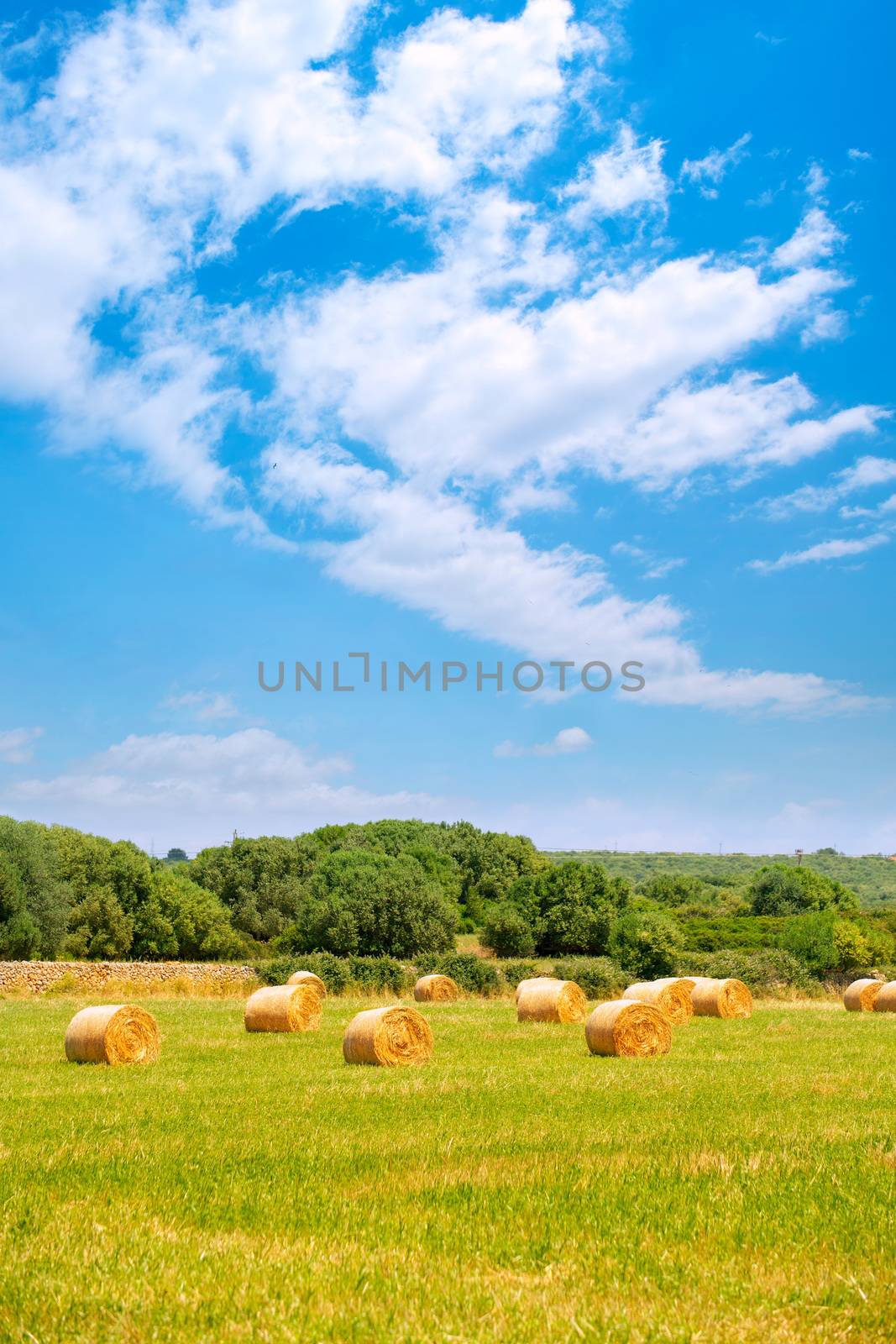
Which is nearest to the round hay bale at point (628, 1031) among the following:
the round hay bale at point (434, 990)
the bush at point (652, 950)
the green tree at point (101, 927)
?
the round hay bale at point (434, 990)

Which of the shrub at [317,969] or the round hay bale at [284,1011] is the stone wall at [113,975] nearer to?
the shrub at [317,969]

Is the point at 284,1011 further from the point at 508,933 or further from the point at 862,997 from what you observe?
the point at 508,933

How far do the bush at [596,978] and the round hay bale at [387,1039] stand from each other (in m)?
17.4

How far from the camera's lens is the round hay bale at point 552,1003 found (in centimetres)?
2339

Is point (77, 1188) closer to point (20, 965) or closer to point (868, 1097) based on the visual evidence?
point (868, 1097)

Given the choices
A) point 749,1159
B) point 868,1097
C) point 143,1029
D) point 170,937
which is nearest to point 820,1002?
point 868,1097

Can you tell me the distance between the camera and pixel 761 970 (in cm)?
3766

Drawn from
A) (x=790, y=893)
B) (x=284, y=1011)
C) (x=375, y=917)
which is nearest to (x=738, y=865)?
(x=790, y=893)

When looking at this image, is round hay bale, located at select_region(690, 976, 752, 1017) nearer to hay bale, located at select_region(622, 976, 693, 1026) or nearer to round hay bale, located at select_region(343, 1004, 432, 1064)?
hay bale, located at select_region(622, 976, 693, 1026)

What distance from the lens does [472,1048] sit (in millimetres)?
18938

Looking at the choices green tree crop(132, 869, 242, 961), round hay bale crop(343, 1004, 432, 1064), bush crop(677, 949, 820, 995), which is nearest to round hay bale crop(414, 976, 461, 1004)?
bush crop(677, 949, 820, 995)

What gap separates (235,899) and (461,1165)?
261 feet

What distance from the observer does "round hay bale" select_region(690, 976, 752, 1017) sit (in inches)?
998

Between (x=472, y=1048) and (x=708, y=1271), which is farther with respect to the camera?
(x=472, y=1048)
